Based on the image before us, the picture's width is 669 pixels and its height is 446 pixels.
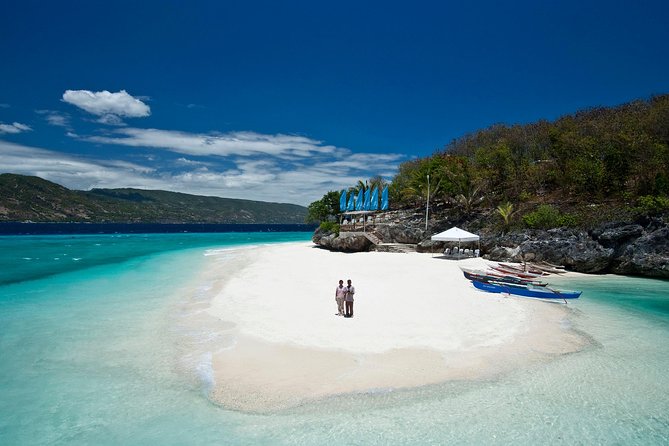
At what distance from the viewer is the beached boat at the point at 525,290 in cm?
1565

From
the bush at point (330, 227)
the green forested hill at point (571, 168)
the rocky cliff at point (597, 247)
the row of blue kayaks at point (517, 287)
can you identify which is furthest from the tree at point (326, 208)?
the row of blue kayaks at point (517, 287)

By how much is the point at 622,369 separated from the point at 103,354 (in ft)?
42.6

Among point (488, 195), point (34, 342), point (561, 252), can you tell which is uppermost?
point (488, 195)

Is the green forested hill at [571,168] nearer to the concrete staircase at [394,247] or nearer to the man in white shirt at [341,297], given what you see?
the concrete staircase at [394,247]

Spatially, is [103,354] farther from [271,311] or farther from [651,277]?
[651,277]

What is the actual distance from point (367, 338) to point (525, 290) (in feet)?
30.9

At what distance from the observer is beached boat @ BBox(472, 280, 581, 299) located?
15.6 meters

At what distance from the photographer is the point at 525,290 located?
1634cm

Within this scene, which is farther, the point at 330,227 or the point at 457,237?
the point at 330,227

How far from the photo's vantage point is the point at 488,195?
3891 cm

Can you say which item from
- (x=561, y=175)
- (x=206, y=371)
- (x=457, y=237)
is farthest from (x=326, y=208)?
(x=206, y=371)

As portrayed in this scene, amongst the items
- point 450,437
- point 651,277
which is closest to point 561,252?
point 651,277

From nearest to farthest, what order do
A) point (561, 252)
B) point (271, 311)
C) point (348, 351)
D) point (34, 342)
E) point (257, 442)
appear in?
point (257, 442) < point (348, 351) < point (34, 342) < point (271, 311) < point (561, 252)

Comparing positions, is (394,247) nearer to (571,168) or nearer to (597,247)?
(597,247)
